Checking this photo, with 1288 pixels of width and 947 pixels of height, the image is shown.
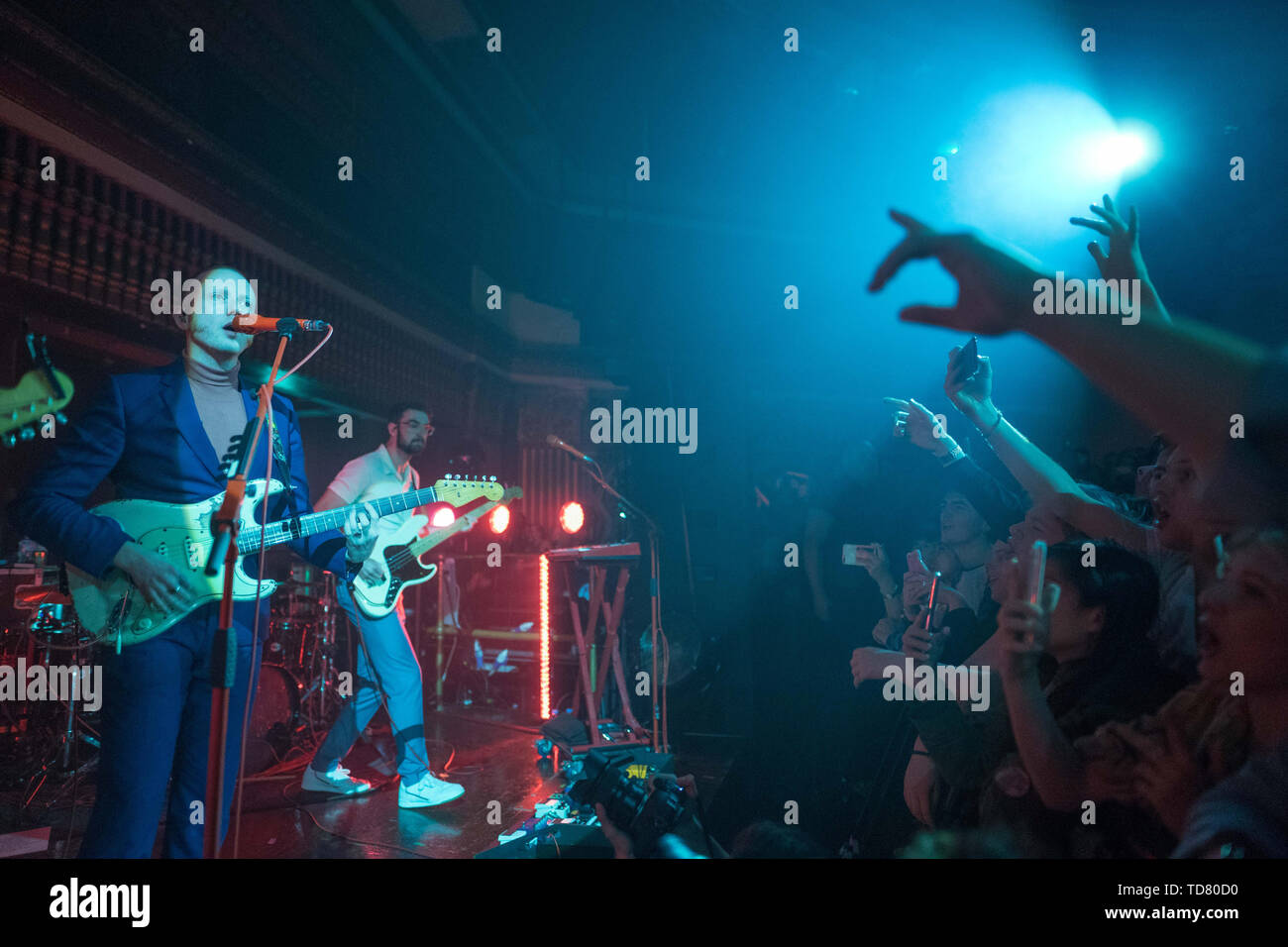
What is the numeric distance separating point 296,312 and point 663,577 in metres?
3.20

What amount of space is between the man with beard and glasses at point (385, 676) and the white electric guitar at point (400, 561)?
5cm

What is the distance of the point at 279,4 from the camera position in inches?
136

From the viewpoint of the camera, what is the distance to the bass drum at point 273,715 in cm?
389

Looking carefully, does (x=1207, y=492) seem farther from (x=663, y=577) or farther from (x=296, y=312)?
(x=296, y=312)

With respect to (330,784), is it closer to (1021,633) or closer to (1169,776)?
(1021,633)

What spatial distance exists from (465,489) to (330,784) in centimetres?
171

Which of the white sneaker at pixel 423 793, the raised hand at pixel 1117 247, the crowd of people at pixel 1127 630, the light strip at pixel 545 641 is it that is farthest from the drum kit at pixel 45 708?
the raised hand at pixel 1117 247

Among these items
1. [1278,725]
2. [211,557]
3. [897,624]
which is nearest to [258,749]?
[211,557]

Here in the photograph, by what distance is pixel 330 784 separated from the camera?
341 centimetres

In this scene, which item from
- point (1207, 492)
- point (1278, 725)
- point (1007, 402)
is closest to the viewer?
point (1207, 492)

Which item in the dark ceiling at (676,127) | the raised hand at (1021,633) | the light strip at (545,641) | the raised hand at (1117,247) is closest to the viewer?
the raised hand at (1117,247)

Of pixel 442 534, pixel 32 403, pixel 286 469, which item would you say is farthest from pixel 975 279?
pixel 32 403

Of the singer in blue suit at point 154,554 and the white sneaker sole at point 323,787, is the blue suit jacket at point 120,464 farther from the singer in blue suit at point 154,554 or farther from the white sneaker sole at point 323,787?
the white sneaker sole at point 323,787
